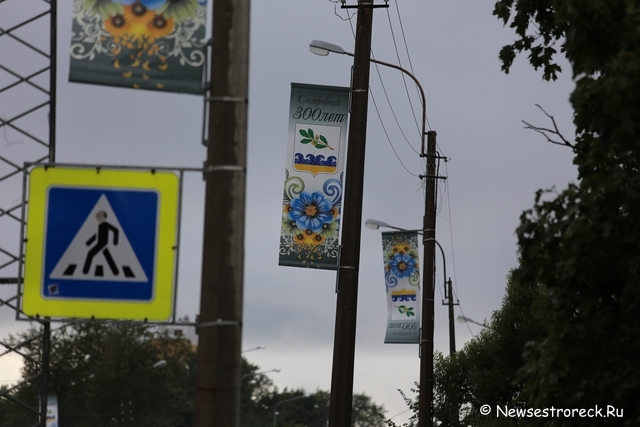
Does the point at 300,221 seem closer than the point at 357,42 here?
Yes

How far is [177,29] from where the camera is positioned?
666cm

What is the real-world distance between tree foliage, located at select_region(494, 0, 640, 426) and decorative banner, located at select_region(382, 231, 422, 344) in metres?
16.0

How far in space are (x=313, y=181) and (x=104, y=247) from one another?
10469 millimetres

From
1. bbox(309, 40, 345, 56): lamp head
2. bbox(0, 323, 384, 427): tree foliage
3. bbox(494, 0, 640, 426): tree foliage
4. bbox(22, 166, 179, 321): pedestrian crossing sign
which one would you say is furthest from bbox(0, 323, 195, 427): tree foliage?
bbox(22, 166, 179, 321): pedestrian crossing sign

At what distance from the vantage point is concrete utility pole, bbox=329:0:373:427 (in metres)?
16.7

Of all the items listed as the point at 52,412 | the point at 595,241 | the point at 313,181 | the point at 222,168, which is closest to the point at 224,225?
the point at 222,168

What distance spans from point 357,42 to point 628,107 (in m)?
9.18

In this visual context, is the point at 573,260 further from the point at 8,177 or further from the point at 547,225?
the point at 8,177

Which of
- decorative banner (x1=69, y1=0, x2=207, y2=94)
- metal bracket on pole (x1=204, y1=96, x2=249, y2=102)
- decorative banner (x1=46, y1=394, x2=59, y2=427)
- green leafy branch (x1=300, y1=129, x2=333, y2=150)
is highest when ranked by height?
green leafy branch (x1=300, y1=129, x2=333, y2=150)

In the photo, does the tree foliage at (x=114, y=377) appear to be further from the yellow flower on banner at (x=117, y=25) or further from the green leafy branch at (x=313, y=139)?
the yellow flower on banner at (x=117, y=25)

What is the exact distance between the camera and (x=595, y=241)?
9266mm

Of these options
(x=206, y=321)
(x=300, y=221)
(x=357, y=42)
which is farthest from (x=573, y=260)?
(x=357, y=42)

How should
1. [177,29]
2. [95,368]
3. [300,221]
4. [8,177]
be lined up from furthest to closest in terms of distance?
[95,368]
[300,221]
[8,177]
[177,29]

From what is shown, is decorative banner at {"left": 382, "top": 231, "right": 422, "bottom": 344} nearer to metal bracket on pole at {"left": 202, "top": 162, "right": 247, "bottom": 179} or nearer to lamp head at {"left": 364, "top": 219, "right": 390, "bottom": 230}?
lamp head at {"left": 364, "top": 219, "right": 390, "bottom": 230}
